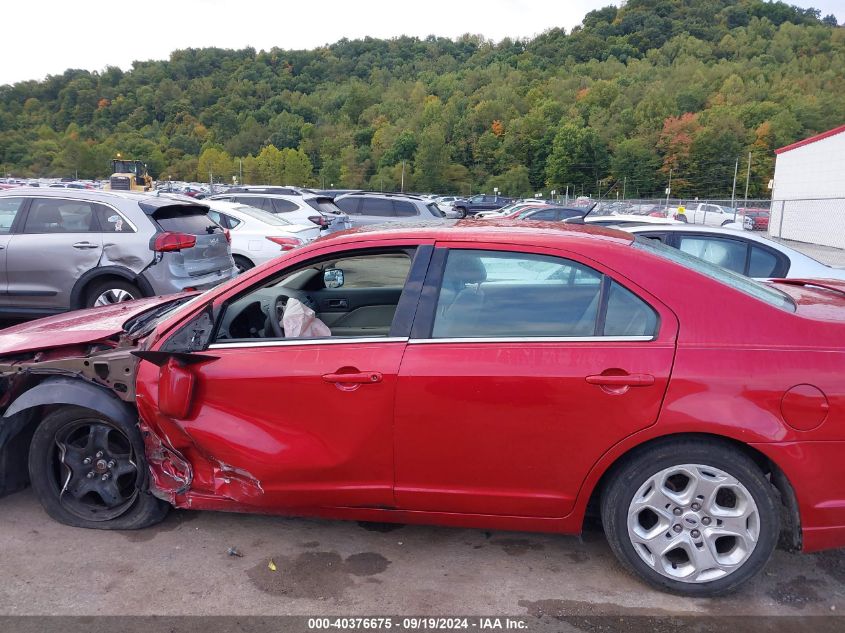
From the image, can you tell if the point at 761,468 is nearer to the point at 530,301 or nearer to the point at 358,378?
the point at 530,301

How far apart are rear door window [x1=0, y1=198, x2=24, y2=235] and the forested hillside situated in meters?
82.4

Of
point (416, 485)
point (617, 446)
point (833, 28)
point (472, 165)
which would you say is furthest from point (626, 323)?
point (833, 28)

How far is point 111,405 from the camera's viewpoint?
344cm

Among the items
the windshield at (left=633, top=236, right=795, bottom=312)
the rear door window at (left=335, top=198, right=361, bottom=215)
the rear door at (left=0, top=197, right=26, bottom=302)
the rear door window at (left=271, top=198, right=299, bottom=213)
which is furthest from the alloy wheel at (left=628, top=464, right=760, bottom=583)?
the rear door window at (left=335, top=198, right=361, bottom=215)

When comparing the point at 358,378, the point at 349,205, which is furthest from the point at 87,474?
the point at 349,205

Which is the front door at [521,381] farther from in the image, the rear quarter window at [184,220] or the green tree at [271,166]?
the green tree at [271,166]

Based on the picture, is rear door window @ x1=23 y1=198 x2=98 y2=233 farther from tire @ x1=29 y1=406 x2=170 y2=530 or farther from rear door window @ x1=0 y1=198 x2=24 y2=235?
tire @ x1=29 y1=406 x2=170 y2=530

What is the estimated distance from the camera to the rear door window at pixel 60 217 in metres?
7.57

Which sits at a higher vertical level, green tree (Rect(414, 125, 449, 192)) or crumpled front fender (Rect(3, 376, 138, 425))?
green tree (Rect(414, 125, 449, 192))

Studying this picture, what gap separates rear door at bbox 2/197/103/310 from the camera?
7.45 meters

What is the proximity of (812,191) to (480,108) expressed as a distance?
87835 millimetres

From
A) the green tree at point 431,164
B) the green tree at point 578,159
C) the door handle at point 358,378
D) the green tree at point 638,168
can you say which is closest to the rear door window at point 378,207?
the door handle at point 358,378

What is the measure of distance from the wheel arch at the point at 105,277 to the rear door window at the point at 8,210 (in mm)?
1189

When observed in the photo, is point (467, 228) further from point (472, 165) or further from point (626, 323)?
point (472, 165)
